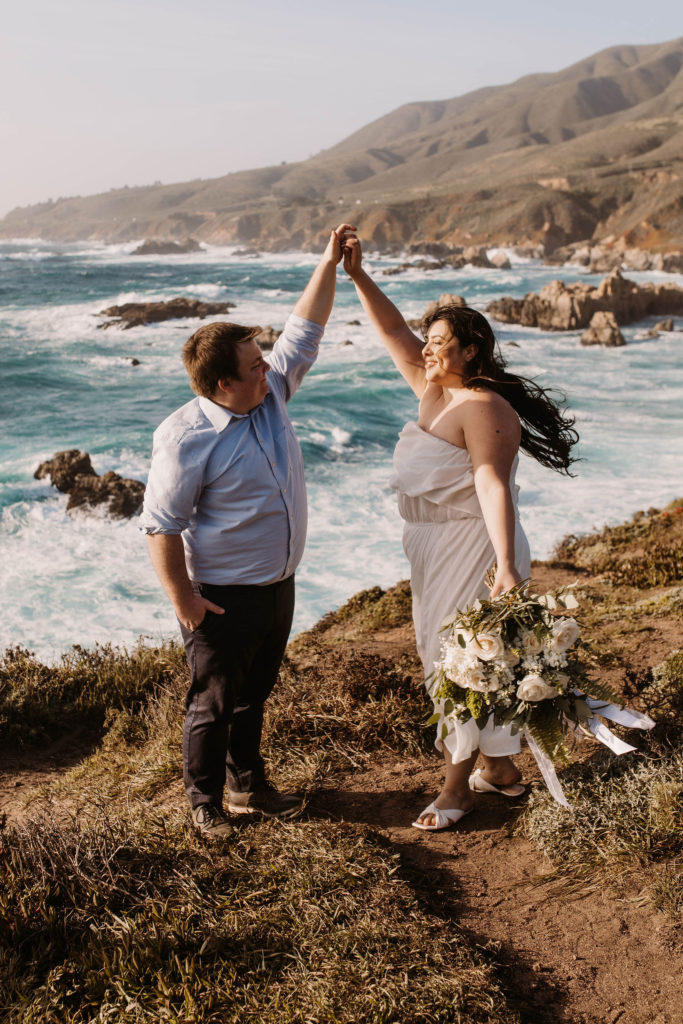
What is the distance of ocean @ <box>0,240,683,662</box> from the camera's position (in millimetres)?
10773

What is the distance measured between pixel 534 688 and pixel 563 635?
0.68 feet

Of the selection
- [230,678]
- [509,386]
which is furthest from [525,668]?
[230,678]

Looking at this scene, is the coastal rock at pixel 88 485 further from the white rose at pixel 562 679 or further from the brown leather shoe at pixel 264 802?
the white rose at pixel 562 679

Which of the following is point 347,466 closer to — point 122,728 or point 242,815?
point 122,728

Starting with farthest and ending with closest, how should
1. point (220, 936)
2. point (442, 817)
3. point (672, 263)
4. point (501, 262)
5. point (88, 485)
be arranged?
point (501, 262) < point (672, 263) < point (88, 485) < point (442, 817) < point (220, 936)

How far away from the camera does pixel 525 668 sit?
274cm

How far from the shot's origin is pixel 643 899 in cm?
299

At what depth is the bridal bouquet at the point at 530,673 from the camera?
2699 mm

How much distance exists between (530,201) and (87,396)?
82.7m

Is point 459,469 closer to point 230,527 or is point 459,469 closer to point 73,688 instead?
point 230,527

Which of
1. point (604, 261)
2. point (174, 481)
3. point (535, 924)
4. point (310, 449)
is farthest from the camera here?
point (604, 261)

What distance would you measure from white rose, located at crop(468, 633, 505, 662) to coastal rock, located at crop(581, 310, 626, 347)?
31380 mm

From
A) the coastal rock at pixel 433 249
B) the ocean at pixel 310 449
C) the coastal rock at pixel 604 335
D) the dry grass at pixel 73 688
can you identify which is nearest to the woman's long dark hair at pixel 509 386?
the dry grass at pixel 73 688

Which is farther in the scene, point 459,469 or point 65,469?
point 65,469
